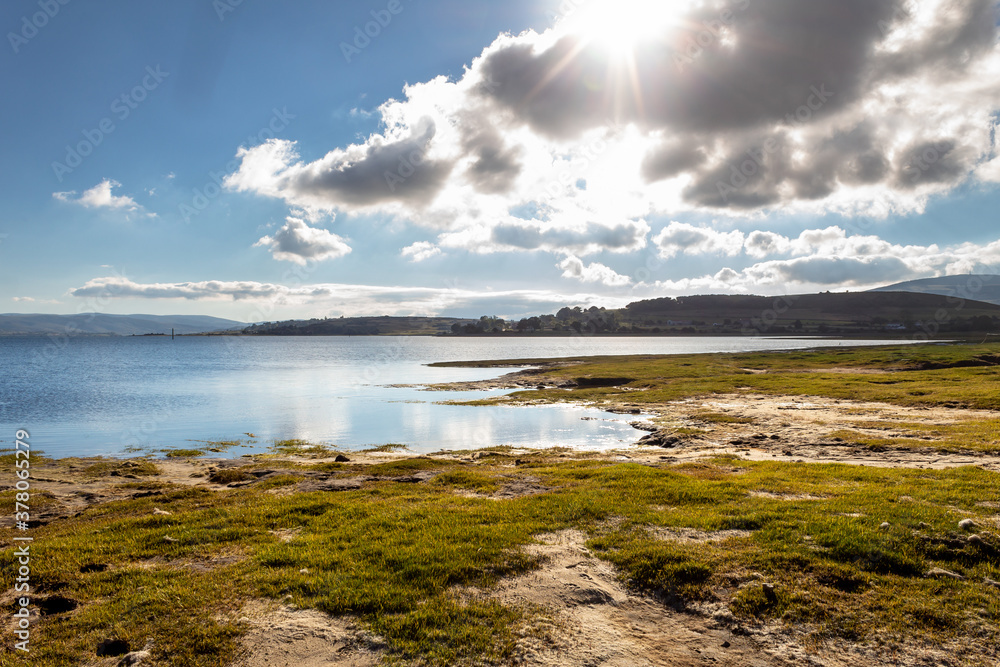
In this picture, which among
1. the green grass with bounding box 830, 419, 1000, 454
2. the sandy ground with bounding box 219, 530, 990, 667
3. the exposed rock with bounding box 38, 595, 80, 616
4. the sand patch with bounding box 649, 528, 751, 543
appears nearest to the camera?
the sandy ground with bounding box 219, 530, 990, 667

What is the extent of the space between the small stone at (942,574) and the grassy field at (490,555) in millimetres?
47

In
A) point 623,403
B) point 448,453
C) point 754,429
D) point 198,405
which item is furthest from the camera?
point 198,405

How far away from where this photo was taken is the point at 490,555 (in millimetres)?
11883

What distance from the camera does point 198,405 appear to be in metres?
59.6

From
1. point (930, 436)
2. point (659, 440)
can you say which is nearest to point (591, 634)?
point (659, 440)

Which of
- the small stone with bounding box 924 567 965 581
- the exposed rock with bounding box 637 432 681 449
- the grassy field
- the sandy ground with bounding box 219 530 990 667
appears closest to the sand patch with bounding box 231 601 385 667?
the sandy ground with bounding box 219 530 990 667

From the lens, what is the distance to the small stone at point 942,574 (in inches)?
407

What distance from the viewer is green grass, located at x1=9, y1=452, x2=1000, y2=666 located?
9062mm

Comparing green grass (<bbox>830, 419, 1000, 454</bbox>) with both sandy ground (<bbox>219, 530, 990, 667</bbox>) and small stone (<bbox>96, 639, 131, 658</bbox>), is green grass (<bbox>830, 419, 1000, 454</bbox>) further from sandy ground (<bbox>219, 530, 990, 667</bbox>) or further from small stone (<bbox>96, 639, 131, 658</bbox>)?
small stone (<bbox>96, 639, 131, 658</bbox>)

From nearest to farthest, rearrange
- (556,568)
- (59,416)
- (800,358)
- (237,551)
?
(556,568)
(237,551)
(59,416)
(800,358)

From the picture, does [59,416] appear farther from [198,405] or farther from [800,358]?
[800,358]

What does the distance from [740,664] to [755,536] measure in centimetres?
504

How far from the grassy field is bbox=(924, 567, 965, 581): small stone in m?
0.05

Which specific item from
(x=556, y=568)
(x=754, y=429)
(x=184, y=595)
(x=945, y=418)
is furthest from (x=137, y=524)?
(x=945, y=418)
